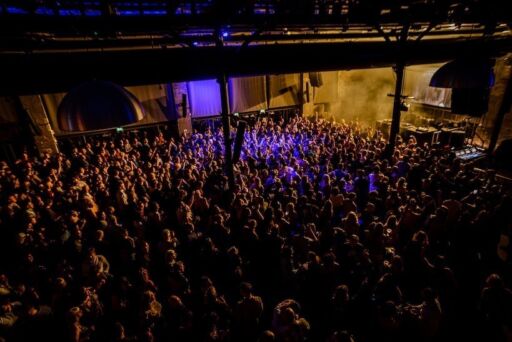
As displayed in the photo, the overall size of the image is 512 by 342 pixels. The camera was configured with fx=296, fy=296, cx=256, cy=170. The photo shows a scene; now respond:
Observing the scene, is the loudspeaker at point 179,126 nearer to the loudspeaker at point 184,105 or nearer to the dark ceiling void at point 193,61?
the loudspeaker at point 184,105

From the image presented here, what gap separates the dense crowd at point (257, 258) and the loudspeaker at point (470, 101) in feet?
6.03

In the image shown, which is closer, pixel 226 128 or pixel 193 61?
pixel 193 61

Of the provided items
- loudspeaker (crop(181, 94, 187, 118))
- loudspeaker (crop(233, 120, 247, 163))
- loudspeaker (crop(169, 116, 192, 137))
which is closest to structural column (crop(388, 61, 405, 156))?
loudspeaker (crop(233, 120, 247, 163))

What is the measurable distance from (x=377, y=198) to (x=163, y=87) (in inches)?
421

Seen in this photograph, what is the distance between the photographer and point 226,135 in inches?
272

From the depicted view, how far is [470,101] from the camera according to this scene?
21.4 feet

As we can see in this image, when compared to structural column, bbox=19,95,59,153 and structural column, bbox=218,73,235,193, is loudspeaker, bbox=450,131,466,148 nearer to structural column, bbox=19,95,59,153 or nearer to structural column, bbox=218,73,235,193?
structural column, bbox=218,73,235,193

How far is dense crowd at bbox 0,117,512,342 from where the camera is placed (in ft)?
13.1

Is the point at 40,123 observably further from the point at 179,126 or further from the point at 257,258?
the point at 257,258

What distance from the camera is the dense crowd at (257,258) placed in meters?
4.00

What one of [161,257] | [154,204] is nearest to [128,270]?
[161,257]

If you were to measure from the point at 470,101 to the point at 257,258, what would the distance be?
5764 mm

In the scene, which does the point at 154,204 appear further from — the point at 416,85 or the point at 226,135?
the point at 416,85

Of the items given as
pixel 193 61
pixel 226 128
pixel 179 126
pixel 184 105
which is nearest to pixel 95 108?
pixel 193 61
